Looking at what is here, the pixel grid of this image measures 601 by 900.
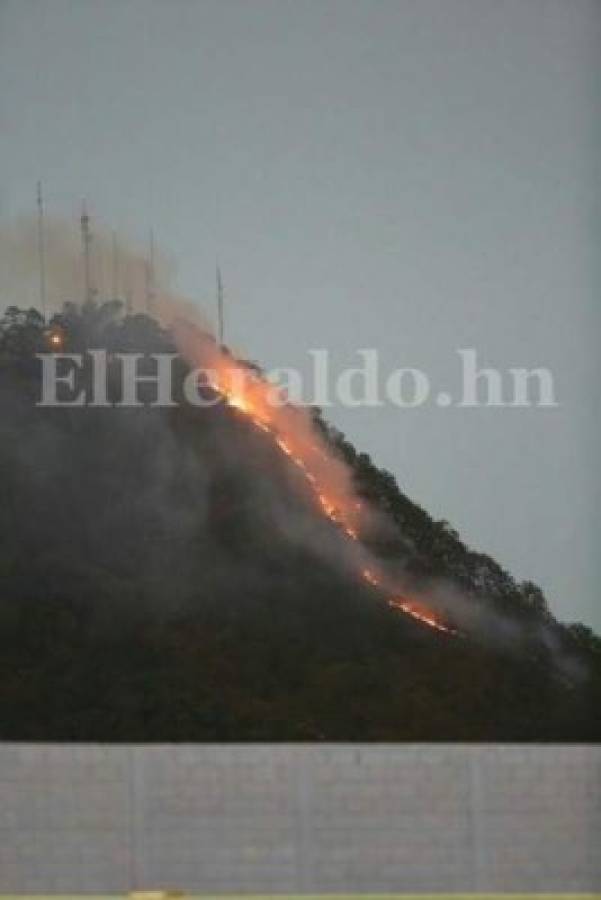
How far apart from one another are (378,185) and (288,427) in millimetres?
848

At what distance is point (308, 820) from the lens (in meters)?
5.03

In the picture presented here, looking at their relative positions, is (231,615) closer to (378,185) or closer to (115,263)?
(115,263)

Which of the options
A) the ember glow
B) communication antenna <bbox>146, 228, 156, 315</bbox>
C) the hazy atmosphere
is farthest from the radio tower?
the ember glow

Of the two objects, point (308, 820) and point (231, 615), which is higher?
point (231, 615)

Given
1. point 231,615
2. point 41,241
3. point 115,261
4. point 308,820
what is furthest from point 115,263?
point 308,820

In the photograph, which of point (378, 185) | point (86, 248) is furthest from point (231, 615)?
point (378, 185)

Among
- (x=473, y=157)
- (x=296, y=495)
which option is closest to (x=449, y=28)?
(x=473, y=157)

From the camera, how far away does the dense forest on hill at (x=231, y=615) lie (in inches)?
199

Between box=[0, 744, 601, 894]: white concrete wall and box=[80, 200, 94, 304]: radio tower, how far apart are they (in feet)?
4.83

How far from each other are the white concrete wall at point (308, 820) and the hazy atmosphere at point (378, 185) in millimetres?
615

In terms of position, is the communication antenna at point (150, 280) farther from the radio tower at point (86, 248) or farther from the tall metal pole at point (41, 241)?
the tall metal pole at point (41, 241)

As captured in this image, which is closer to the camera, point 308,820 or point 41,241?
point 308,820

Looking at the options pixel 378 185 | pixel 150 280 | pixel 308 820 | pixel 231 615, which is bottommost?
pixel 308 820

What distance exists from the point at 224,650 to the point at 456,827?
3.05 feet
